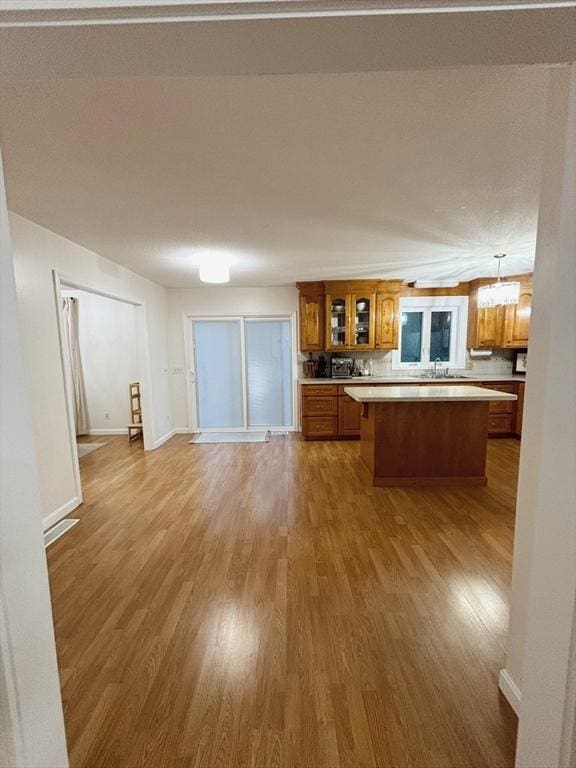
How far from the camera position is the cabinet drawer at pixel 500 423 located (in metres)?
5.00

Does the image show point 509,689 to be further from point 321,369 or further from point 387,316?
point 387,316

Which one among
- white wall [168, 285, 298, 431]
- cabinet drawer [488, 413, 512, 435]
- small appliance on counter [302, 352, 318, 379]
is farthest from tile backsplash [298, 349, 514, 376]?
white wall [168, 285, 298, 431]

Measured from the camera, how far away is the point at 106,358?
5.72 metres

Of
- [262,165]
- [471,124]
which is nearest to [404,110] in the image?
[471,124]

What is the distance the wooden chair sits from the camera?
5371 millimetres

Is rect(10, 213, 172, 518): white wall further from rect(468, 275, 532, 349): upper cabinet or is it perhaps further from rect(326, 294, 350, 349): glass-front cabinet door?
rect(468, 275, 532, 349): upper cabinet

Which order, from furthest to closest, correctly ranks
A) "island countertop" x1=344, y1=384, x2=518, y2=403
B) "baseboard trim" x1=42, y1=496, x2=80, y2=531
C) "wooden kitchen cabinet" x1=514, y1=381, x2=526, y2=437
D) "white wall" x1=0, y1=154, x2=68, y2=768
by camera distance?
→ "wooden kitchen cabinet" x1=514, y1=381, x2=526, y2=437
"island countertop" x1=344, y1=384, x2=518, y2=403
"baseboard trim" x1=42, y1=496, x2=80, y2=531
"white wall" x1=0, y1=154, x2=68, y2=768

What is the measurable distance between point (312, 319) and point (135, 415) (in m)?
3.38

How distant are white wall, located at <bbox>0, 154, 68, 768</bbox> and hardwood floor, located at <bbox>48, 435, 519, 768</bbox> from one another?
1.90 feet

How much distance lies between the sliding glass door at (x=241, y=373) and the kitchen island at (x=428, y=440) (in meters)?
2.46

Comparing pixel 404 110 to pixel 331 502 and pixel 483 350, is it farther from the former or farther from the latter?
pixel 483 350

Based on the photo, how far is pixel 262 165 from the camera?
1.77 metres

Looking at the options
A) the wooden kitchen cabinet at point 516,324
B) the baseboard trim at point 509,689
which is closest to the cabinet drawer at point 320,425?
the wooden kitchen cabinet at point 516,324

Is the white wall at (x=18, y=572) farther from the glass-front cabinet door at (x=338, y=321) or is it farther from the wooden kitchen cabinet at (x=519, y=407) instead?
the wooden kitchen cabinet at (x=519, y=407)
